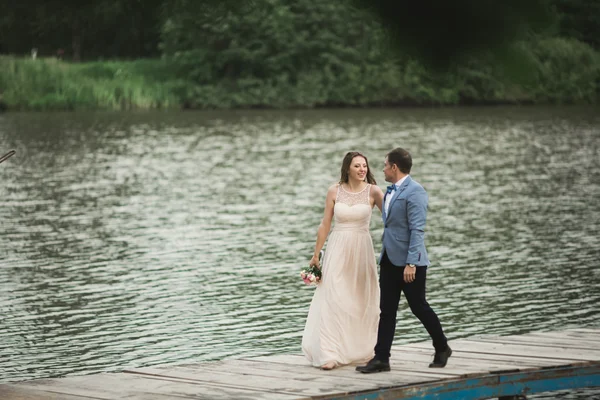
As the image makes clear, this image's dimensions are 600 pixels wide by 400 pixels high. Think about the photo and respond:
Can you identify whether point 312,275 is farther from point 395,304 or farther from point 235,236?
point 235,236

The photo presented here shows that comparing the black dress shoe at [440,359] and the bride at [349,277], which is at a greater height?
the bride at [349,277]

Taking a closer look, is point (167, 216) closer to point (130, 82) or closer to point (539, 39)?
point (539, 39)

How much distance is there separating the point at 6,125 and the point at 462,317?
119ft

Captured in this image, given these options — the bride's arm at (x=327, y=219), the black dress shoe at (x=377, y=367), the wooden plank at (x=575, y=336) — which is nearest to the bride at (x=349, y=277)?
the bride's arm at (x=327, y=219)

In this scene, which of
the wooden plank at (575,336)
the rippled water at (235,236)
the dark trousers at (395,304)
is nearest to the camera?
the dark trousers at (395,304)

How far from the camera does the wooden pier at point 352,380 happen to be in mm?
7727

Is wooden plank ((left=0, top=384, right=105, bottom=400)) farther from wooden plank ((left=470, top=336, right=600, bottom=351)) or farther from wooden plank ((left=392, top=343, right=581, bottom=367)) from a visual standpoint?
wooden plank ((left=470, top=336, right=600, bottom=351))

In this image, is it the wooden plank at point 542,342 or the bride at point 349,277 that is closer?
the bride at point 349,277

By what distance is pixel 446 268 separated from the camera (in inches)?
728

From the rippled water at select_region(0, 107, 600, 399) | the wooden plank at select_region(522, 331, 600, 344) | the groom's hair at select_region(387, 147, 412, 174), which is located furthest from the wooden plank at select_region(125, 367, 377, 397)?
the rippled water at select_region(0, 107, 600, 399)

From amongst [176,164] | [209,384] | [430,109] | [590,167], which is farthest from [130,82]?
[209,384]

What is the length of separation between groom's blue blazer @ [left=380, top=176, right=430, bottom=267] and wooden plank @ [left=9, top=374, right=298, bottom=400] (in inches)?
50.7

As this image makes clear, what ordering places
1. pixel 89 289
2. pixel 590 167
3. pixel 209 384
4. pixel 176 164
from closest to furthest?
pixel 209 384
pixel 89 289
pixel 590 167
pixel 176 164

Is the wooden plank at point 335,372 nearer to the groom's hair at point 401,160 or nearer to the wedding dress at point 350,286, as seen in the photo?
the wedding dress at point 350,286
